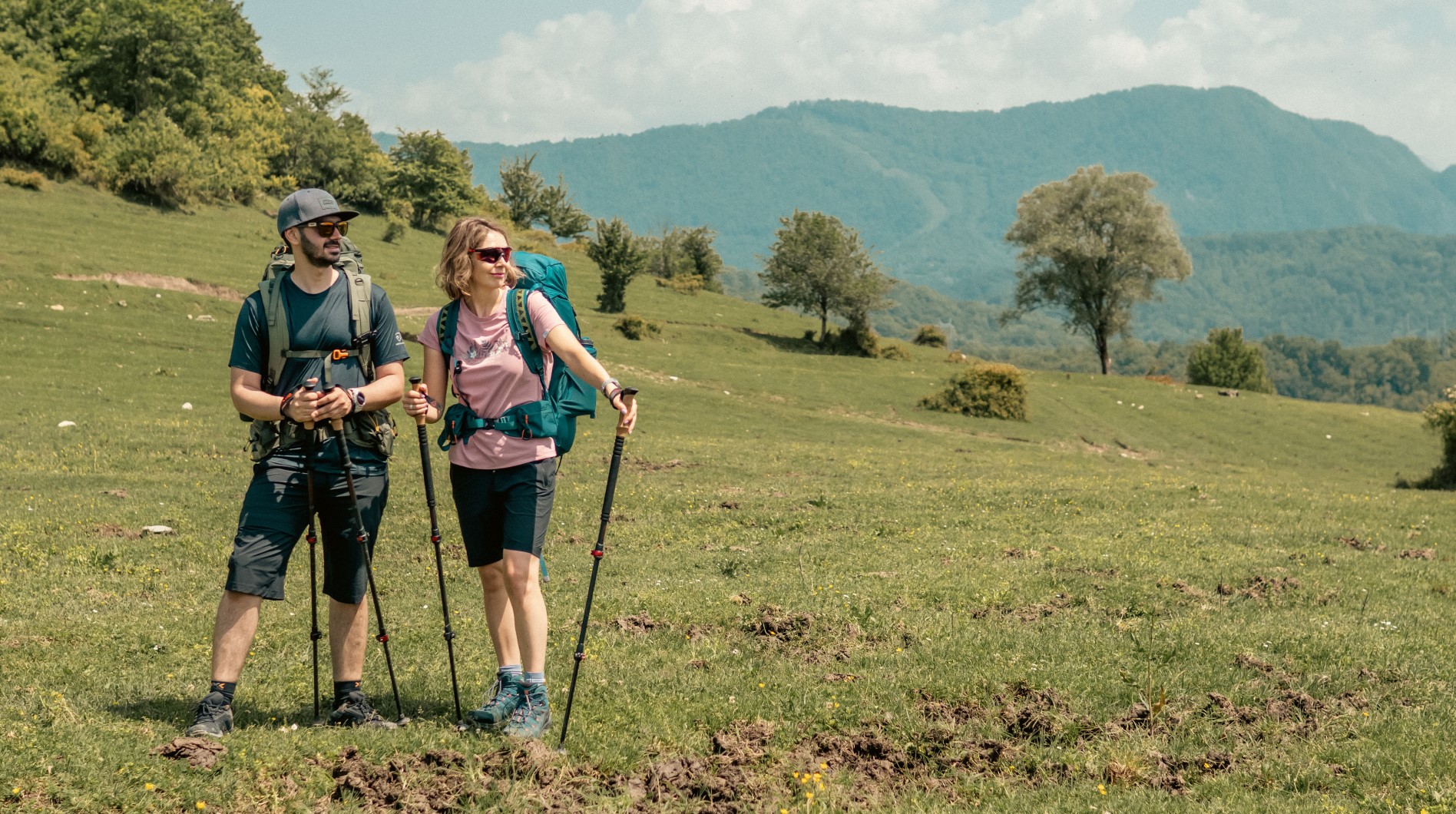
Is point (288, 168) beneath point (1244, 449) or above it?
above

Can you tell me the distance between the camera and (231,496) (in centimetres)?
1794

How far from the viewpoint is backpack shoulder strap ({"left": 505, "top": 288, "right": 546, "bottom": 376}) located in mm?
6840

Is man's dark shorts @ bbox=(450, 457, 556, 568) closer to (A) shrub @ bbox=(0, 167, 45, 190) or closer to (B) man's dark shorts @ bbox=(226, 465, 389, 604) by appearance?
(B) man's dark shorts @ bbox=(226, 465, 389, 604)

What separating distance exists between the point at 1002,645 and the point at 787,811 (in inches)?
163

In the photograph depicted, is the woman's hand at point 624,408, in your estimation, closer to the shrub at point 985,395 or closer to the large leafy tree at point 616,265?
the shrub at point 985,395

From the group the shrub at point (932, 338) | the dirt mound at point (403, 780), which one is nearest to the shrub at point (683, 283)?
the shrub at point (932, 338)

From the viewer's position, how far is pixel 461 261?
6.86 m

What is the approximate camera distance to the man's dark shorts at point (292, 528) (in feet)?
21.8

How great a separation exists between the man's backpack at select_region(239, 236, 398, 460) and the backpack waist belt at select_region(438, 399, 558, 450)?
1.47 feet

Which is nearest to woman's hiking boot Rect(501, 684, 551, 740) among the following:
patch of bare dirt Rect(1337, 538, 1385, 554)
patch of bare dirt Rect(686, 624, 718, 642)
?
patch of bare dirt Rect(686, 624, 718, 642)

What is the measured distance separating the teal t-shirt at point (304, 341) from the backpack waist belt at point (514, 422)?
0.63 metres

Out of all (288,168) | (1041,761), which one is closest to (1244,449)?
(1041,761)


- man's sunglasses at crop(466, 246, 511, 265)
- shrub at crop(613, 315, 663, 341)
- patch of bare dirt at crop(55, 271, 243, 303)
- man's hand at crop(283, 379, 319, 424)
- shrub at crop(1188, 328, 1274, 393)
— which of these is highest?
shrub at crop(1188, 328, 1274, 393)

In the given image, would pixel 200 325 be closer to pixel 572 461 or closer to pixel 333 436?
pixel 572 461
